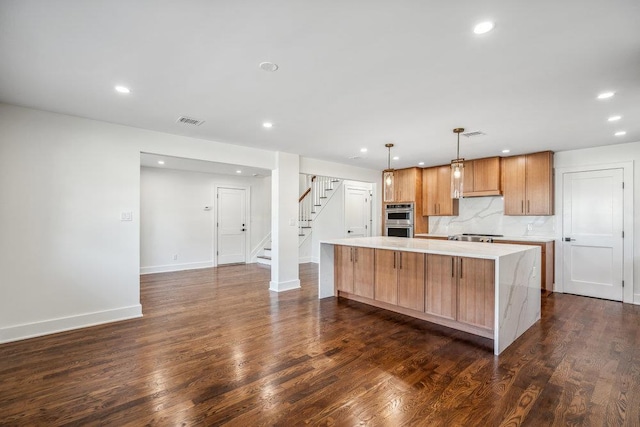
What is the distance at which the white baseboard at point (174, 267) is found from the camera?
6.55 m

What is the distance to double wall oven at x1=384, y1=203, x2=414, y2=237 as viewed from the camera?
678cm

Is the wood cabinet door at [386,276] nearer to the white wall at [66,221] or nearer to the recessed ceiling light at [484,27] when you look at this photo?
the recessed ceiling light at [484,27]

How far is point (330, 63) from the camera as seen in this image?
2248 mm

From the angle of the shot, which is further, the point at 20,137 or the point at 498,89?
the point at 20,137

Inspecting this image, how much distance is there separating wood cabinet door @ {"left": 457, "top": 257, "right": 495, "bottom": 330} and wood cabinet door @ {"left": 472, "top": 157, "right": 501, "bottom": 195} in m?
3.16

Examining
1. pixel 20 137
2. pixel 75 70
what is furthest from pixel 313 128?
pixel 20 137

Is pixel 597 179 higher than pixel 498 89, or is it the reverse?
pixel 498 89

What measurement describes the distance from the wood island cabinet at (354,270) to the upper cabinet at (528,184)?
3.18 metres

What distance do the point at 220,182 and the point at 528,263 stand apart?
6632 mm

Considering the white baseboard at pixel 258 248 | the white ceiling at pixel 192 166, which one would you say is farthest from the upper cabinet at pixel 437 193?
the white baseboard at pixel 258 248

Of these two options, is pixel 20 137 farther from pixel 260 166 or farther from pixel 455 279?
pixel 455 279

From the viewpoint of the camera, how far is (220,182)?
7629mm

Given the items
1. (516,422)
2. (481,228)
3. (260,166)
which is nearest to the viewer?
(516,422)

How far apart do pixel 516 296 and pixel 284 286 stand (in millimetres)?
3397
